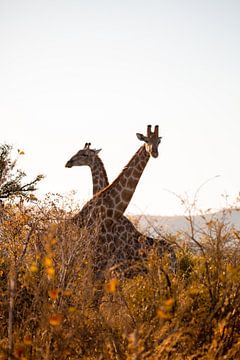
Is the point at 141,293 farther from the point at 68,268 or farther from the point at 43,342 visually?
the point at 43,342

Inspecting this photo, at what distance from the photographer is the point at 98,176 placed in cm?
1264

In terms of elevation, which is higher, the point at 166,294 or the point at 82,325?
the point at 166,294

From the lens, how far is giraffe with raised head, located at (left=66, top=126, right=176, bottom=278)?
10578mm

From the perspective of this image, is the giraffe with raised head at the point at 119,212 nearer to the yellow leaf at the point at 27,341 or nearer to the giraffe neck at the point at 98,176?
the giraffe neck at the point at 98,176

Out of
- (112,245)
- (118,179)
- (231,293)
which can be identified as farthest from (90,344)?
(118,179)

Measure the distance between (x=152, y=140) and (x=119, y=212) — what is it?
5.59 ft

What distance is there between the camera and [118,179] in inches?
458

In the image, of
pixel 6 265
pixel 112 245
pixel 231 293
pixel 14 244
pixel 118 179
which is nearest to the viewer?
pixel 231 293

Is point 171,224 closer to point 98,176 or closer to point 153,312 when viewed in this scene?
point 153,312

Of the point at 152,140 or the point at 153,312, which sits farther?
the point at 152,140

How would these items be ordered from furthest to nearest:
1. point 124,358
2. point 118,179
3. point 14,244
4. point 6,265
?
point 118,179, point 6,265, point 14,244, point 124,358

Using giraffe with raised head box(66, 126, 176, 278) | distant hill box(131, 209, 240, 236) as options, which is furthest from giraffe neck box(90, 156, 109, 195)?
distant hill box(131, 209, 240, 236)

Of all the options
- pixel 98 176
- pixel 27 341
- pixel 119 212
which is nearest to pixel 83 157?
pixel 98 176

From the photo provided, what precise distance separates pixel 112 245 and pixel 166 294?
548 cm
